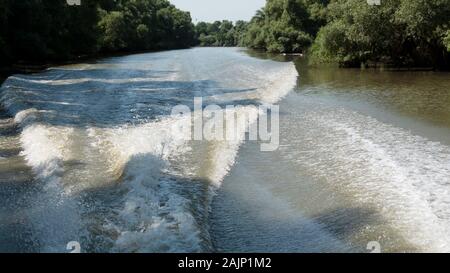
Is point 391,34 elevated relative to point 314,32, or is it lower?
lower

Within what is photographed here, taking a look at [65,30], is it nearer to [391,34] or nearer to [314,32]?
[391,34]

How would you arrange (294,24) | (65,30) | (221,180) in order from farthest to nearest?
(294,24) → (65,30) → (221,180)

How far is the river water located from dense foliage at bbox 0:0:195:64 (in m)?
19.3

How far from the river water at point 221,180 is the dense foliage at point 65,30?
19.3 meters

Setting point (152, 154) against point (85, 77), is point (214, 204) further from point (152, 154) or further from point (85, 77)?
point (85, 77)

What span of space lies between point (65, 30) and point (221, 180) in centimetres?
3985

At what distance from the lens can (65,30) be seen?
45156mm

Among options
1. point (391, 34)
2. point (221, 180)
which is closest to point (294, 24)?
point (391, 34)

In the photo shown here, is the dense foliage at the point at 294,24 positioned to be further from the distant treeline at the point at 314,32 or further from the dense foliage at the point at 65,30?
the dense foliage at the point at 65,30

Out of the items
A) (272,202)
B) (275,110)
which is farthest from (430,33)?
(272,202)

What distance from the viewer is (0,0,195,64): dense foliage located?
34.7 metres
